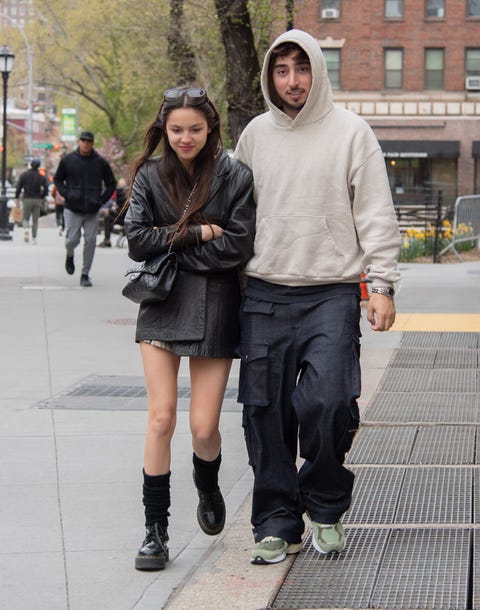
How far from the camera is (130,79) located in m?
42.0

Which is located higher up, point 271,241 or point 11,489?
point 271,241

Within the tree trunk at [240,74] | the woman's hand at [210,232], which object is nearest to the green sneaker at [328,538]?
the woman's hand at [210,232]

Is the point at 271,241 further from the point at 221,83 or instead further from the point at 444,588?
the point at 221,83

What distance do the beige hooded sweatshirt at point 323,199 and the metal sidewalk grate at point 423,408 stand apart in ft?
9.72

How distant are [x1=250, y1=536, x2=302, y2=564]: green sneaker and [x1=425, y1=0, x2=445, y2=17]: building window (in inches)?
1938

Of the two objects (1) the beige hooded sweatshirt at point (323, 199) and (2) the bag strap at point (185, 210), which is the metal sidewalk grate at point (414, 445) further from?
(2) the bag strap at point (185, 210)

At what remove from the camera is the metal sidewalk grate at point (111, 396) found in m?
8.34

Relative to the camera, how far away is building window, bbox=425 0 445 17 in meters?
51.8

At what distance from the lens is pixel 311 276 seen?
4.75 m

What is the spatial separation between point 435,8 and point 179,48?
30332 millimetres

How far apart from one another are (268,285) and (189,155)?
0.57 metres

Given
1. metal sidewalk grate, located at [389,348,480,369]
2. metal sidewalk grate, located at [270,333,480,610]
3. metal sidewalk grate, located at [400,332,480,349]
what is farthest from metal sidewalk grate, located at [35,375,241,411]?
metal sidewalk grate, located at [400,332,480,349]

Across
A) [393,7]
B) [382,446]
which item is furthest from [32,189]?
[393,7]

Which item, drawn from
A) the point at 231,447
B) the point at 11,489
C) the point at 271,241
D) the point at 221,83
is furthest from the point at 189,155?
the point at 221,83
